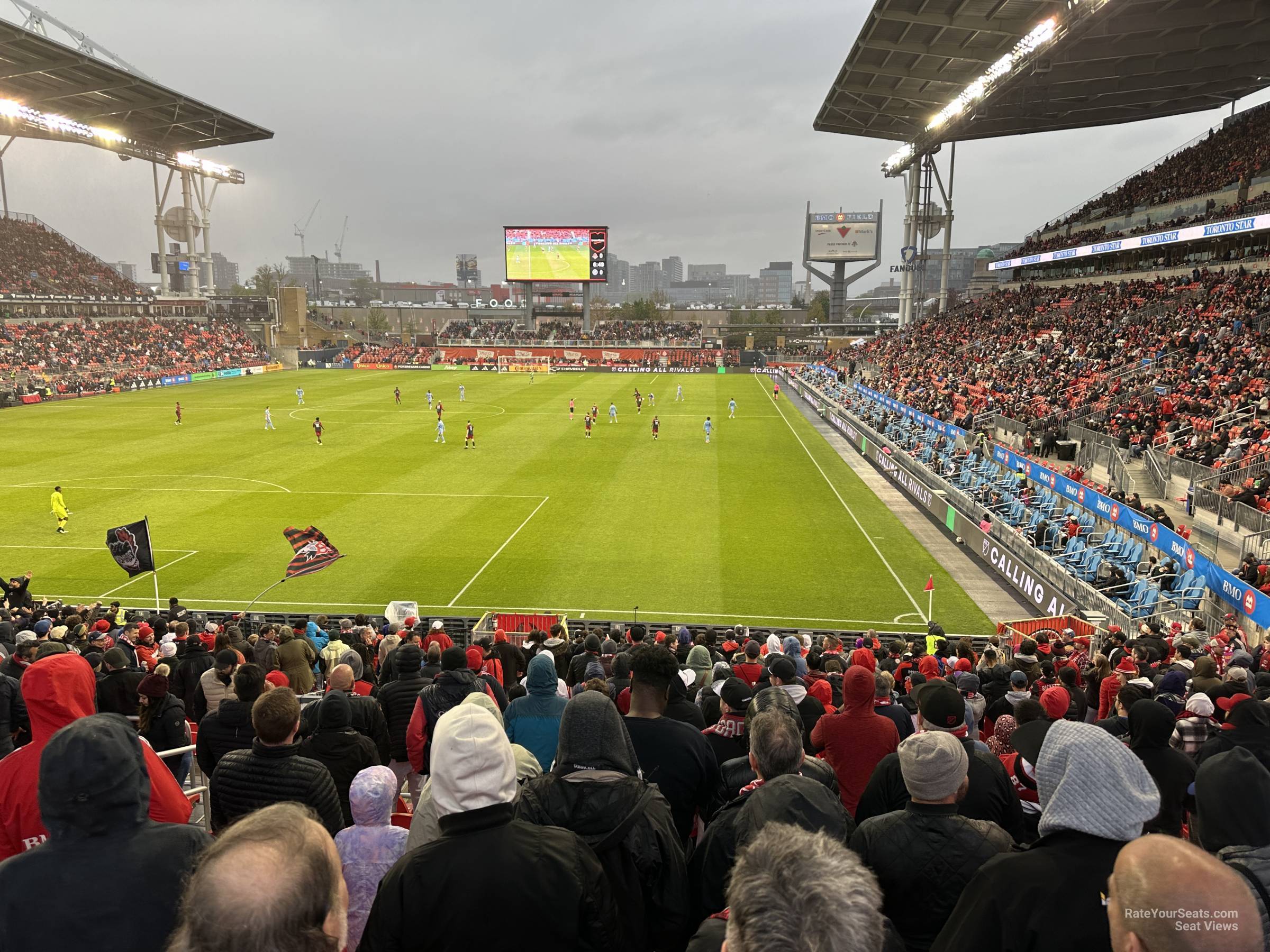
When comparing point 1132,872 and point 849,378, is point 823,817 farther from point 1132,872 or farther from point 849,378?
point 849,378

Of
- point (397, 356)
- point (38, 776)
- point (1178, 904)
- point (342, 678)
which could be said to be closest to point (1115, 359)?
point (342, 678)

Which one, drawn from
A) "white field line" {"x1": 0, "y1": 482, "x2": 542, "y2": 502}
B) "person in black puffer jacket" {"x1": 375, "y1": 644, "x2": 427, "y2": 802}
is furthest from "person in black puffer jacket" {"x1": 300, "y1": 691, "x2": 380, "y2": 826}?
"white field line" {"x1": 0, "y1": 482, "x2": 542, "y2": 502}

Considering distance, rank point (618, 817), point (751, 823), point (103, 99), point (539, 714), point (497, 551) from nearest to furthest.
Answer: point (618, 817) → point (751, 823) → point (539, 714) → point (497, 551) → point (103, 99)

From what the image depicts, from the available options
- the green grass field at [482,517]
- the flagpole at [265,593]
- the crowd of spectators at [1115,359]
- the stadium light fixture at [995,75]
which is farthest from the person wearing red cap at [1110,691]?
the stadium light fixture at [995,75]

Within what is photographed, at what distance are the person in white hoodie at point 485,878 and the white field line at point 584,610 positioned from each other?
49.2ft

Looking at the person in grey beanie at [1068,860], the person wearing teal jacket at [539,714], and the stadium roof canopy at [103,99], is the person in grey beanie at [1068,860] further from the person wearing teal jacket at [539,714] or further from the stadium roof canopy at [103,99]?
the stadium roof canopy at [103,99]

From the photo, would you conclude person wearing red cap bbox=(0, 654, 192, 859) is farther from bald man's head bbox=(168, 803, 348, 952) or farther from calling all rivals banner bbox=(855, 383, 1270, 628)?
calling all rivals banner bbox=(855, 383, 1270, 628)

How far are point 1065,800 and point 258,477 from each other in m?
32.8

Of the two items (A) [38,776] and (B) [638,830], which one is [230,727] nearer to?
(A) [38,776]

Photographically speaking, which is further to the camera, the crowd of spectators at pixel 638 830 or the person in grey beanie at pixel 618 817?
the person in grey beanie at pixel 618 817

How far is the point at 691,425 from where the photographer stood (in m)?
47.0

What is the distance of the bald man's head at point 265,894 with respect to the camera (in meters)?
1.97

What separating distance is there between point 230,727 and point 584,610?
12441 millimetres

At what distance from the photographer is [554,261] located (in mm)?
92438
